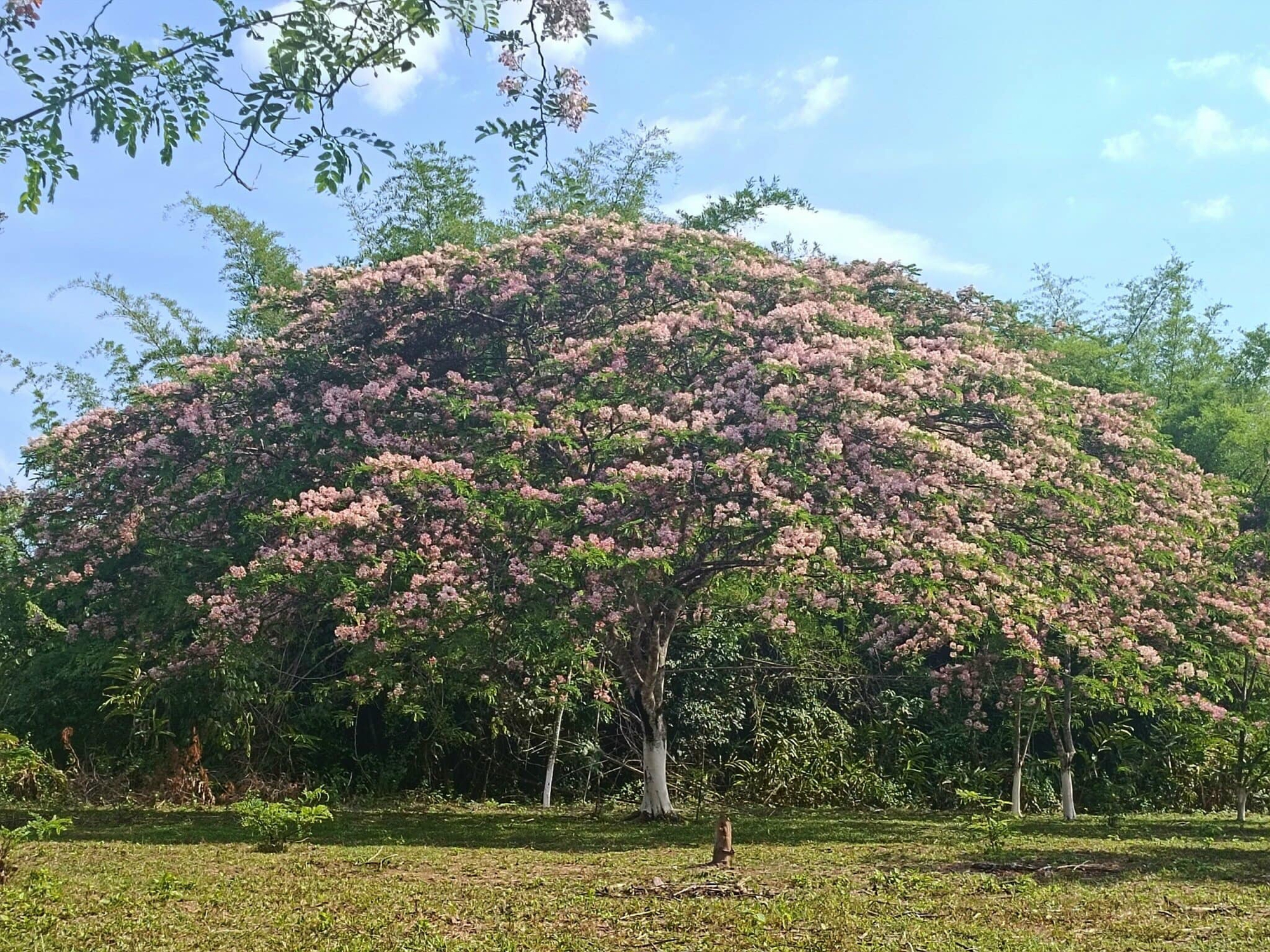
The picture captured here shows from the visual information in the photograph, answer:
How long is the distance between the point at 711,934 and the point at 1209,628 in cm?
1071

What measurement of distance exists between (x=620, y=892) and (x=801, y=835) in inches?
196

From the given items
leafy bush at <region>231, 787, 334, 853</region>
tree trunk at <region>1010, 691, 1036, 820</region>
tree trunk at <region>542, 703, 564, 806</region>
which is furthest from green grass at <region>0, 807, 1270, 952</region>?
tree trunk at <region>542, 703, 564, 806</region>

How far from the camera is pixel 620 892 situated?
8.30 metres

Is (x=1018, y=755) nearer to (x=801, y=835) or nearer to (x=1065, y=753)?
(x=1065, y=753)

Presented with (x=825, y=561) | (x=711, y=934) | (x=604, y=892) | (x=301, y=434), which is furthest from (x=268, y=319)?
(x=711, y=934)

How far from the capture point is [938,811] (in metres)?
17.0

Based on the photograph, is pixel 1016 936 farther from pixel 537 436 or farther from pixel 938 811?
pixel 938 811

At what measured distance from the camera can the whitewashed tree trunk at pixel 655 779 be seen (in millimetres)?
13953

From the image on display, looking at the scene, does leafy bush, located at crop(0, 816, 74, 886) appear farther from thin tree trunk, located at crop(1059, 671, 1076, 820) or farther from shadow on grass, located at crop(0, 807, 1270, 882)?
thin tree trunk, located at crop(1059, 671, 1076, 820)

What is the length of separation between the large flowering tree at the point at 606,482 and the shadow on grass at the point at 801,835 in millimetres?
1533

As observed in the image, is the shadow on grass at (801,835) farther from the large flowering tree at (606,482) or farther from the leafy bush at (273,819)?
the large flowering tree at (606,482)

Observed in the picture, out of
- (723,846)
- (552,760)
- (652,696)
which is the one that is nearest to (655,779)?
(652,696)

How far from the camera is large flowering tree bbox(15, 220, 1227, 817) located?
11.7m

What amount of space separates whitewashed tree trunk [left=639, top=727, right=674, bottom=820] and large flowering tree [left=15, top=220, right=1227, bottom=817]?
3cm
